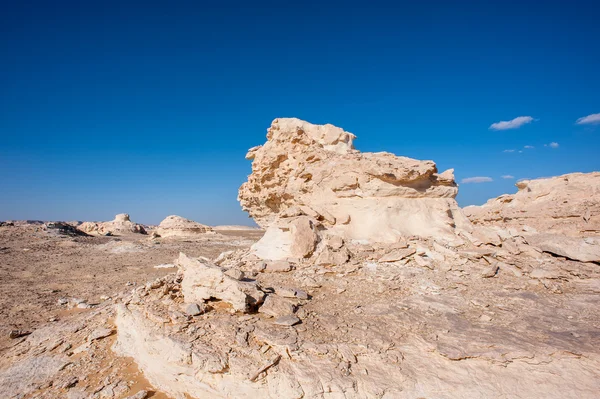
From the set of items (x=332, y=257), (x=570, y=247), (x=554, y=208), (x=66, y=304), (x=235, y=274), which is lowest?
(x=66, y=304)

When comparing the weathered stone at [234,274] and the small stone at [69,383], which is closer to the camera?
the small stone at [69,383]

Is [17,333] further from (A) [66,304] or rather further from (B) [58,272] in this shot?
(B) [58,272]

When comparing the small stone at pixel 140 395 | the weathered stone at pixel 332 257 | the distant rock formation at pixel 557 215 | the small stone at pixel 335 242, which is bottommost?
the small stone at pixel 140 395

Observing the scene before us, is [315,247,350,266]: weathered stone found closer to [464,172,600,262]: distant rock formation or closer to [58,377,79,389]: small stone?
[464,172,600,262]: distant rock formation

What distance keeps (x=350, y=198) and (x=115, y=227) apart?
31160mm

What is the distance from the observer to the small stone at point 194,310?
4145 millimetres

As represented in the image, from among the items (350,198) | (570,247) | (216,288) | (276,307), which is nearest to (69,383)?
(216,288)

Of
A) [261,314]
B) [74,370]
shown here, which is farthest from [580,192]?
[74,370]

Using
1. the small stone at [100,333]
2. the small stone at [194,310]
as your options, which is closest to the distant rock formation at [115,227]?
the small stone at [100,333]

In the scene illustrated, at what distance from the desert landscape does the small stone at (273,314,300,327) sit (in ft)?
0.05

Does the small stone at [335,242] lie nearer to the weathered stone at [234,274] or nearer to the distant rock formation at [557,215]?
the weathered stone at [234,274]

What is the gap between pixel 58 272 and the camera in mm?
11758

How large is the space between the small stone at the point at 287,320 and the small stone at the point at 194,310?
1027mm

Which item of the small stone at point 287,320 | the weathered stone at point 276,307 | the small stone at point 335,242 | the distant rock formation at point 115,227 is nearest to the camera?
the small stone at point 287,320
